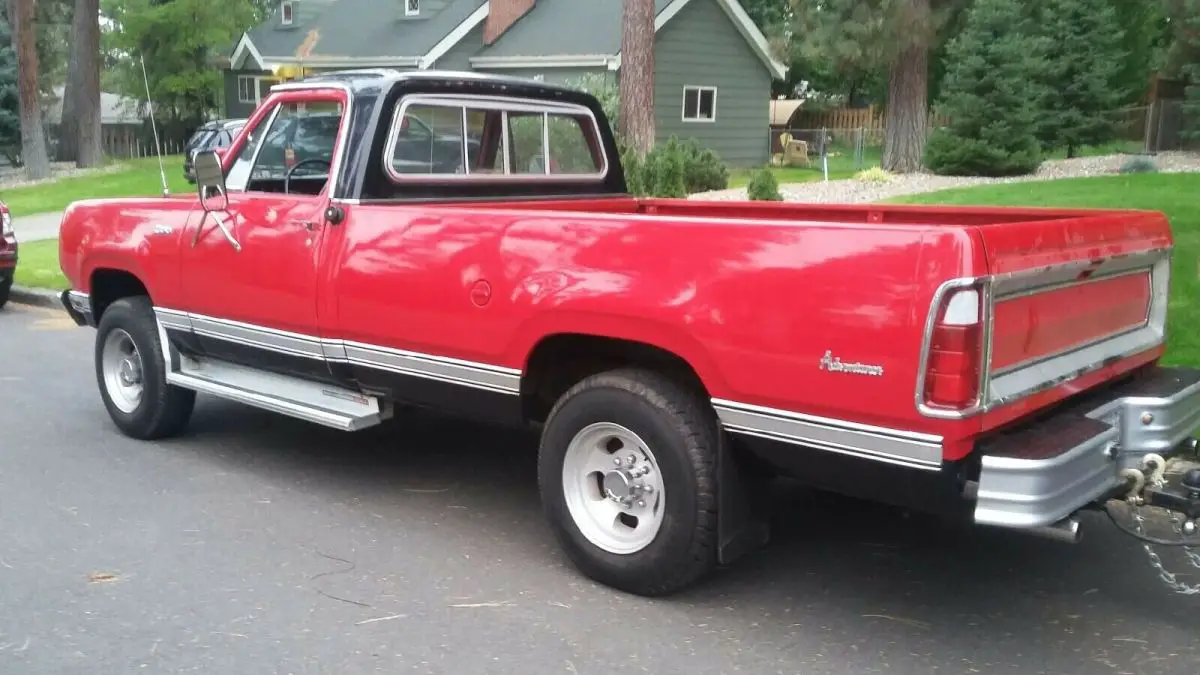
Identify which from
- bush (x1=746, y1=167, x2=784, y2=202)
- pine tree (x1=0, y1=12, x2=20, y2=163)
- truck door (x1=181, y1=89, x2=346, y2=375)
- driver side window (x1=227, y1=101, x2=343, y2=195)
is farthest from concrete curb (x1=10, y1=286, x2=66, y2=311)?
pine tree (x1=0, y1=12, x2=20, y2=163)

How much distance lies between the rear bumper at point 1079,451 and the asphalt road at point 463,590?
26.5 inches

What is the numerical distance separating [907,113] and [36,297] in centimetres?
1546

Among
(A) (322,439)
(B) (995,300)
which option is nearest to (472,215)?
(B) (995,300)

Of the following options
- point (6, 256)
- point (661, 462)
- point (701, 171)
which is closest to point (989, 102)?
point (701, 171)

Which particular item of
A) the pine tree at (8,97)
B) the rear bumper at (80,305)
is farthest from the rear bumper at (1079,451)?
the pine tree at (8,97)

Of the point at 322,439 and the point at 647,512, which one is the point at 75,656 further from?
the point at 322,439

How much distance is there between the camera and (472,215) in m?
4.54

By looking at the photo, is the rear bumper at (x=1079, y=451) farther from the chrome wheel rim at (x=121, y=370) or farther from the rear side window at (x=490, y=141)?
the chrome wheel rim at (x=121, y=370)

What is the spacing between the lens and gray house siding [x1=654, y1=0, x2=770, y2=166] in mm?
27766

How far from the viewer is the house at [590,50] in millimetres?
27188

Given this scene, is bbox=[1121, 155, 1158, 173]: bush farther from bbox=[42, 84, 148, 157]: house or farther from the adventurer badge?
bbox=[42, 84, 148, 157]: house

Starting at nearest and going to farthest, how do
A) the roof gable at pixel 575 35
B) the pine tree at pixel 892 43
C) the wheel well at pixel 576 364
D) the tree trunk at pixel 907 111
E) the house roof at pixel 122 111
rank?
the wheel well at pixel 576 364, the pine tree at pixel 892 43, the tree trunk at pixel 907 111, the roof gable at pixel 575 35, the house roof at pixel 122 111

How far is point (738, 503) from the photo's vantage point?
13.4 ft

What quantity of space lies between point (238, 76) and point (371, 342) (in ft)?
117
